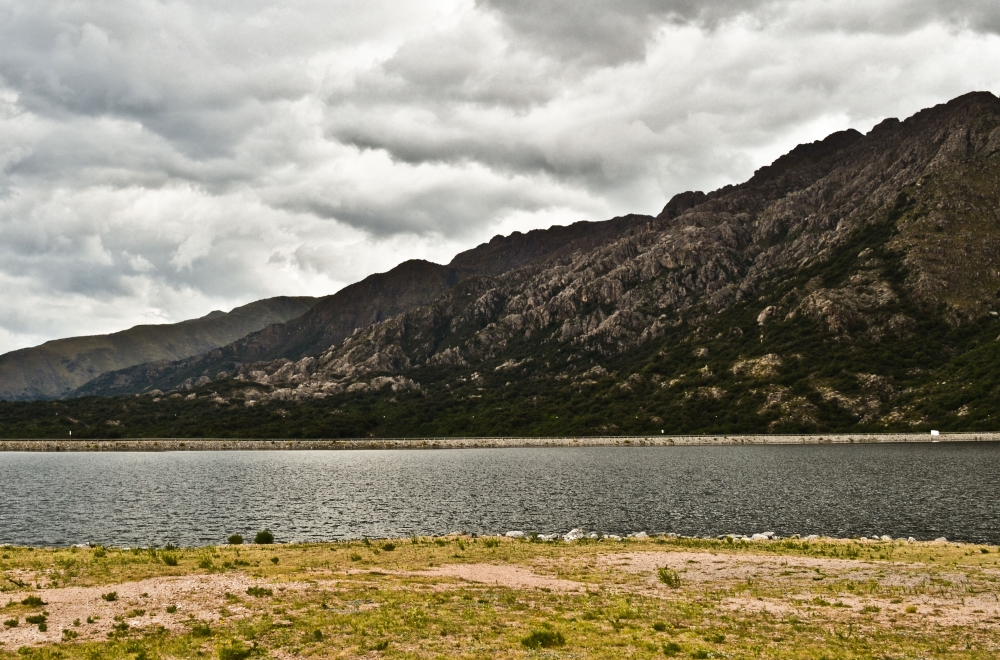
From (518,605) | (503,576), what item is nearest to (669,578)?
(503,576)

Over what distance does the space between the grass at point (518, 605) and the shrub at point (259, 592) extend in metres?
0.10

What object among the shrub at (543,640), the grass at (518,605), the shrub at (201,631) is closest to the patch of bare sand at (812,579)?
the grass at (518,605)

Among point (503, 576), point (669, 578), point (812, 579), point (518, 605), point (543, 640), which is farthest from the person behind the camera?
point (503, 576)

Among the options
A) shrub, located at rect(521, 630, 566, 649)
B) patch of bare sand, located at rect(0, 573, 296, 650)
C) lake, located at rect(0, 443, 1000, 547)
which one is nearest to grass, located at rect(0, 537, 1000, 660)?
shrub, located at rect(521, 630, 566, 649)

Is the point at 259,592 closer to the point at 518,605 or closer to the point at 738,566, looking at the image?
the point at 518,605

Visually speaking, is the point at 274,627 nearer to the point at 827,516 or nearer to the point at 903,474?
the point at 827,516

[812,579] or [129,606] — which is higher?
[129,606]

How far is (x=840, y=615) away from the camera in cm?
3203

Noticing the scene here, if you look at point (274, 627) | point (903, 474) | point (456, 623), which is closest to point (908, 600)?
point (456, 623)

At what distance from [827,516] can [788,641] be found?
65567mm

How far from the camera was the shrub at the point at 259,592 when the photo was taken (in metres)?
35.7

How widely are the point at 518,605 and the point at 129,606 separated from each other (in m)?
19.1

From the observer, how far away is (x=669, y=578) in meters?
41.1

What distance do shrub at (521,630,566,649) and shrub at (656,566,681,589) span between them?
51.0 ft
